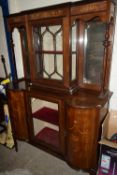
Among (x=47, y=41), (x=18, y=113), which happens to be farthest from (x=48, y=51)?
(x=18, y=113)

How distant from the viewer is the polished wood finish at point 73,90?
4.17ft

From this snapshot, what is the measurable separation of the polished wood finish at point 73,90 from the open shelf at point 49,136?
71mm

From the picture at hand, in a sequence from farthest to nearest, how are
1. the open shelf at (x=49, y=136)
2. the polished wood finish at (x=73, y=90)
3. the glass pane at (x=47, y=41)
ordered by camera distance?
the open shelf at (x=49, y=136)
the glass pane at (x=47, y=41)
the polished wood finish at (x=73, y=90)

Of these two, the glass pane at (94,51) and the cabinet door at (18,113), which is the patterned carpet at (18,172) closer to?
the cabinet door at (18,113)

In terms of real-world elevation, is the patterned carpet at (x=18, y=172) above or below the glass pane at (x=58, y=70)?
below

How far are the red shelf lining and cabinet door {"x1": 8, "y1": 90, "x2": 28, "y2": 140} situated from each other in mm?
176

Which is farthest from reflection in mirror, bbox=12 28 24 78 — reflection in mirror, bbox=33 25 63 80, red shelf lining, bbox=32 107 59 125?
red shelf lining, bbox=32 107 59 125

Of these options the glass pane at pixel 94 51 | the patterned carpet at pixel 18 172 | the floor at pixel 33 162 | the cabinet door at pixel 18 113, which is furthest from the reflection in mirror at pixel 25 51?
the patterned carpet at pixel 18 172

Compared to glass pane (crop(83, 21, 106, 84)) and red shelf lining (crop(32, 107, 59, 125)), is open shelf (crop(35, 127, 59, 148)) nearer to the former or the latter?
red shelf lining (crop(32, 107, 59, 125))

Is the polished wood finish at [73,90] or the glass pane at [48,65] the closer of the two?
the polished wood finish at [73,90]

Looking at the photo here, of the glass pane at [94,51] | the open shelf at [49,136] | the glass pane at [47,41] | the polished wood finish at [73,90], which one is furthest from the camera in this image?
the open shelf at [49,136]

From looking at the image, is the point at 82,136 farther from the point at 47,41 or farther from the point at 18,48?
→ the point at 18,48

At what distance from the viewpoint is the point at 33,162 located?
70.2 inches

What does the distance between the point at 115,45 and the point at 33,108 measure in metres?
1.27
